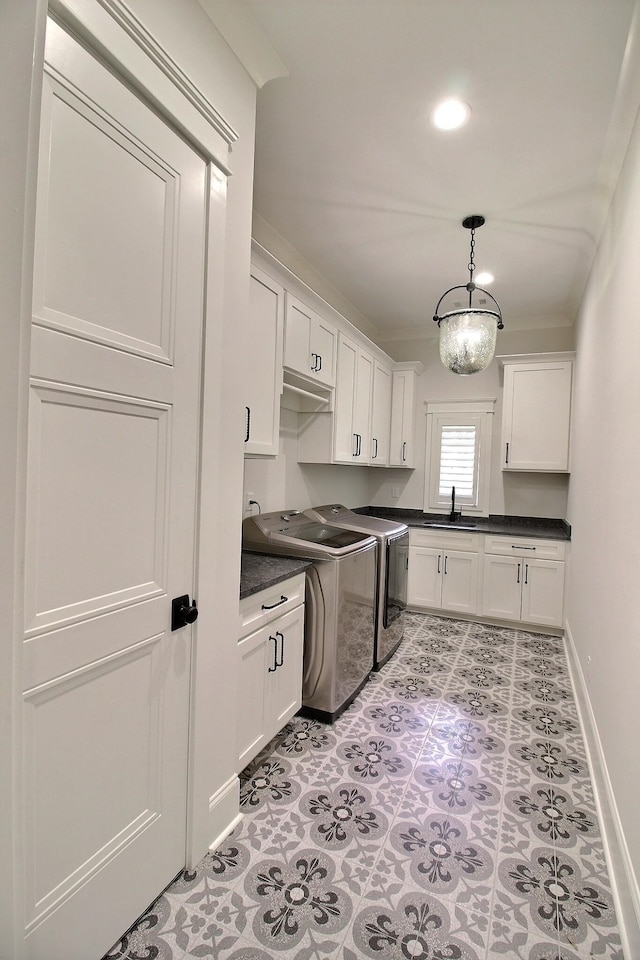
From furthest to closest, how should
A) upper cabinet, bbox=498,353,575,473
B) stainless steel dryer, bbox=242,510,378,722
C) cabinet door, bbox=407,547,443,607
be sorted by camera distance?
cabinet door, bbox=407,547,443,607, upper cabinet, bbox=498,353,575,473, stainless steel dryer, bbox=242,510,378,722

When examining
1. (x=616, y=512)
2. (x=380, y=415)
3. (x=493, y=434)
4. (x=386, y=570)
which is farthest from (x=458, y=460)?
(x=616, y=512)

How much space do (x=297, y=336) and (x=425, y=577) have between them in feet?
8.73

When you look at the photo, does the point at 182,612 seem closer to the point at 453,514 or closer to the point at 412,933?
the point at 412,933

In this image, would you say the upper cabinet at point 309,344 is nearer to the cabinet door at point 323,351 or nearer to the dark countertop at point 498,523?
the cabinet door at point 323,351

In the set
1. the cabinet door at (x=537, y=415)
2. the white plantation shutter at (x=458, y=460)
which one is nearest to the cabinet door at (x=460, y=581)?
the white plantation shutter at (x=458, y=460)

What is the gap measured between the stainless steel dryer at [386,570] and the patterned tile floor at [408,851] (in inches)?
21.8

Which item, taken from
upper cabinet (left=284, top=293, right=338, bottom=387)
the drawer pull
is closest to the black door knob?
the drawer pull

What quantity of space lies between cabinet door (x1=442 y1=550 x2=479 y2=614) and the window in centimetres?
74

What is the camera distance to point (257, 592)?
6.05ft

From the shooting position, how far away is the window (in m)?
4.66

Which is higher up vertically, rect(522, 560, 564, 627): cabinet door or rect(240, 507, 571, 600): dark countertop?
rect(240, 507, 571, 600): dark countertop

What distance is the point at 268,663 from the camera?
2.00m

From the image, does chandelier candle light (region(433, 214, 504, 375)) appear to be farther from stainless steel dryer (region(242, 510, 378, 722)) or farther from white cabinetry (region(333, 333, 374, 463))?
stainless steel dryer (region(242, 510, 378, 722))

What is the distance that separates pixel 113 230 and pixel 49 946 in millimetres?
1708
